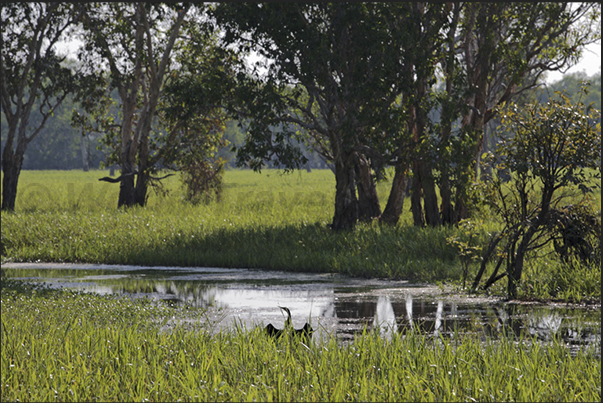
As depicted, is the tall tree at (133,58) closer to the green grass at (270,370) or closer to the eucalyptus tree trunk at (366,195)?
the eucalyptus tree trunk at (366,195)

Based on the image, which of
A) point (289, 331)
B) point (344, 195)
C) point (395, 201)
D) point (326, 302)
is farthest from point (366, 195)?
point (289, 331)

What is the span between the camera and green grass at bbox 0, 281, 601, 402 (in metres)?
5.98

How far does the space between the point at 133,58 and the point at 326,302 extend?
62.8 feet

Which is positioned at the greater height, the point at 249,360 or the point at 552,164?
the point at 552,164

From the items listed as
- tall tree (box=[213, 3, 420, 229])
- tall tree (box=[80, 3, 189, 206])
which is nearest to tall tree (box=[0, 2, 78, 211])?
tall tree (box=[80, 3, 189, 206])

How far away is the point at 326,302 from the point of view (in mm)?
11945

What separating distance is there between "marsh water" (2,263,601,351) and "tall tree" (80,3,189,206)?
1170 cm

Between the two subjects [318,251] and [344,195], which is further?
[344,195]

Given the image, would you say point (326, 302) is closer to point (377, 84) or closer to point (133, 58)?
point (377, 84)

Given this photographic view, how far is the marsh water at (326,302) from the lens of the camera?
9.57 metres

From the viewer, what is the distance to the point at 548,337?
8.84 m

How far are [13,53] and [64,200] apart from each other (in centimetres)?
777

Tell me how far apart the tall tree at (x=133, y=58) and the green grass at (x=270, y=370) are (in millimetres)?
19728

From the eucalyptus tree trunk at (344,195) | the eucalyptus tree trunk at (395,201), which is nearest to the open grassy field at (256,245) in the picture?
the eucalyptus tree trunk at (344,195)
